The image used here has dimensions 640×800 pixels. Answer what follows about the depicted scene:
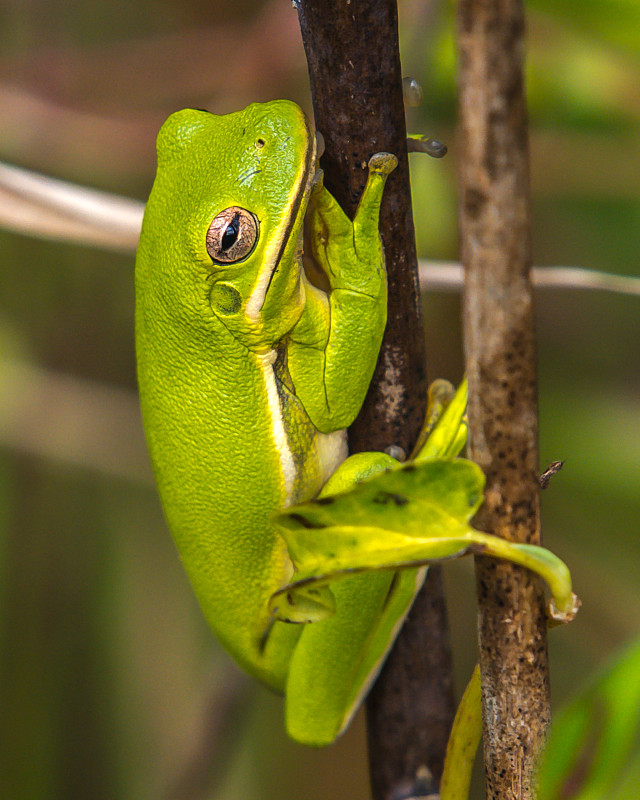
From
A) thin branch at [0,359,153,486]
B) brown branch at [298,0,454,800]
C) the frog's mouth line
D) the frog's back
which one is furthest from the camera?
thin branch at [0,359,153,486]

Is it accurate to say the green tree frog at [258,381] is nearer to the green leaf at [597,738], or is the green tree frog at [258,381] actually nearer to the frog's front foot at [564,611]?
the frog's front foot at [564,611]

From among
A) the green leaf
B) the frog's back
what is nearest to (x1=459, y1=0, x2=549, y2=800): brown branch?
the green leaf

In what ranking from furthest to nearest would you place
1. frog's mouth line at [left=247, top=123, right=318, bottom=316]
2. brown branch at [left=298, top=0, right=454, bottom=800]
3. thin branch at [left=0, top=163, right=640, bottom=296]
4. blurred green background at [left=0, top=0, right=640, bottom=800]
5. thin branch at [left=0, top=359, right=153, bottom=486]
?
thin branch at [left=0, top=359, right=153, bottom=486] < blurred green background at [left=0, top=0, right=640, bottom=800] < thin branch at [left=0, top=163, right=640, bottom=296] < frog's mouth line at [left=247, top=123, right=318, bottom=316] < brown branch at [left=298, top=0, right=454, bottom=800]

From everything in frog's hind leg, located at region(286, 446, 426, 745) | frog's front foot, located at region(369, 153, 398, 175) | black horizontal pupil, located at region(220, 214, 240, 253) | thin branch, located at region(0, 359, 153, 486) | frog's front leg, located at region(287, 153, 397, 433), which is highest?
frog's front foot, located at region(369, 153, 398, 175)

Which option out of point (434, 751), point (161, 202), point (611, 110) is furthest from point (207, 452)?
point (611, 110)

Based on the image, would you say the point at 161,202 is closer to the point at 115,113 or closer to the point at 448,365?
the point at 115,113

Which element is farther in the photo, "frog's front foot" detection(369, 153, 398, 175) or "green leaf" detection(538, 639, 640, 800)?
Result: "frog's front foot" detection(369, 153, 398, 175)

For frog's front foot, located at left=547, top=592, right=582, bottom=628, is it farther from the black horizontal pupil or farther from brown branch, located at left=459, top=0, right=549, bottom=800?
the black horizontal pupil

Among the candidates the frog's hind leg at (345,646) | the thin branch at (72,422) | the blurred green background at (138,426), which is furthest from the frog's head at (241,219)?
the thin branch at (72,422)
